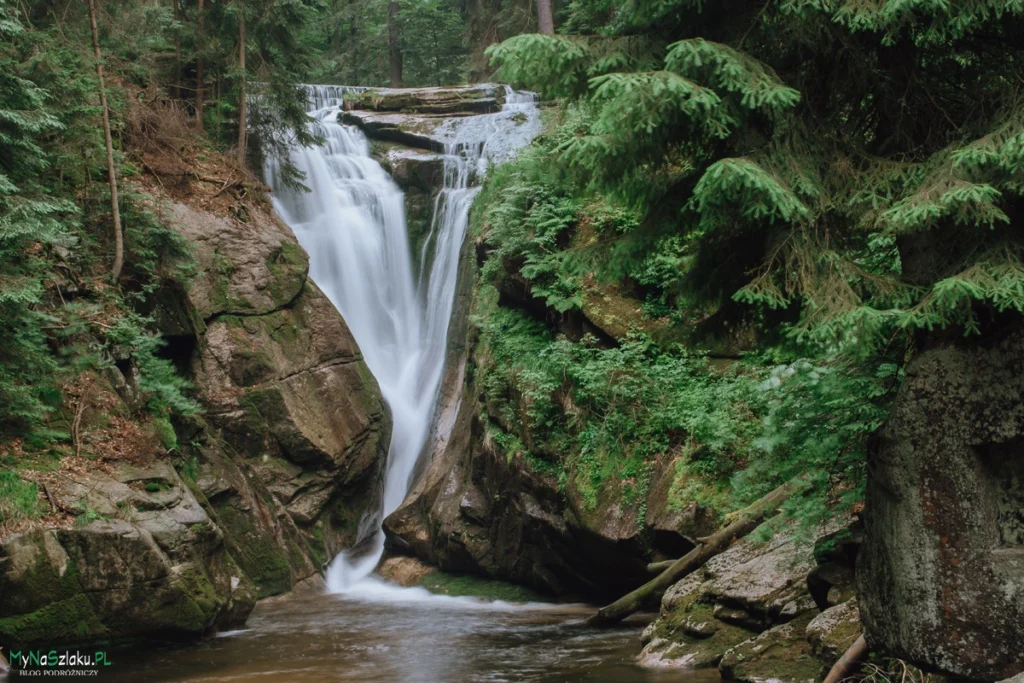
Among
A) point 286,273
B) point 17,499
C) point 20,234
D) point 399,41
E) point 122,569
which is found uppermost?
point 399,41

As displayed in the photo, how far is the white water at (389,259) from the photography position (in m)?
18.8

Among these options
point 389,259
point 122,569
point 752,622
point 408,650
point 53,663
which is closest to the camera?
point 752,622

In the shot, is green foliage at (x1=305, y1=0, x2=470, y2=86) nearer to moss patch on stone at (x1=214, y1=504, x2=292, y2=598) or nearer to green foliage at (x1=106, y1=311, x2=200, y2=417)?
green foliage at (x1=106, y1=311, x2=200, y2=417)

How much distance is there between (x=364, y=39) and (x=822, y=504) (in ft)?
124

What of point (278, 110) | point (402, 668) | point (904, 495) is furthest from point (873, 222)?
point (278, 110)

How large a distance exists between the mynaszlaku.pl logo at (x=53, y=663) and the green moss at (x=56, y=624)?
0.12 metres

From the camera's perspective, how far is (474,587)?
50.0ft

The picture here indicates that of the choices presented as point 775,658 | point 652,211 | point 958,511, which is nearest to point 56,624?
point 775,658

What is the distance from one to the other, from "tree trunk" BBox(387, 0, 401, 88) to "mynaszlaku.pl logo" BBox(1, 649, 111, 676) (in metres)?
29.5

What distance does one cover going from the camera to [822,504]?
23.1 feet

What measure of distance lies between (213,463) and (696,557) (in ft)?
29.1

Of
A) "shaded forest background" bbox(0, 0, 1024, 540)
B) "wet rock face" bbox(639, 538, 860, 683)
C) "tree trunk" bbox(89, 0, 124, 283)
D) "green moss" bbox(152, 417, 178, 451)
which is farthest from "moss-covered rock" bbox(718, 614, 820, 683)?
"tree trunk" bbox(89, 0, 124, 283)

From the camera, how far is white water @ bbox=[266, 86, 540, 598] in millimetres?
18844

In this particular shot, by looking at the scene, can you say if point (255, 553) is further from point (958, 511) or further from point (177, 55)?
point (958, 511)
